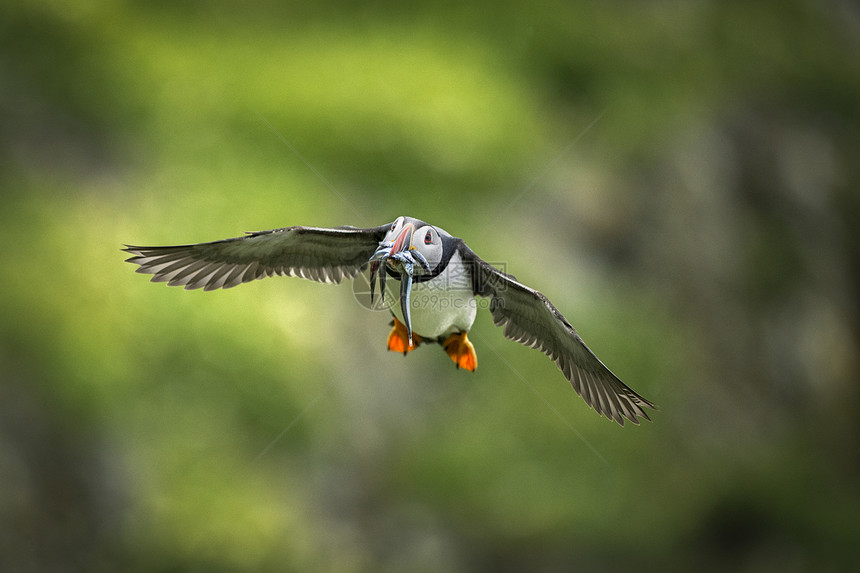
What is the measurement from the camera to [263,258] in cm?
283

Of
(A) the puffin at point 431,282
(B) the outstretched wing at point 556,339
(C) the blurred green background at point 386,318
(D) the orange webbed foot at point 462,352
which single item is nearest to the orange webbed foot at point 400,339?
(A) the puffin at point 431,282

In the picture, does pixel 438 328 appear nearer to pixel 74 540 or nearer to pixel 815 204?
pixel 74 540

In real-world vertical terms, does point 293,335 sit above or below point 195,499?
above

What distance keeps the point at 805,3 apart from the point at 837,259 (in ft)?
11.3

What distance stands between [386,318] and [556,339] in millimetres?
3811

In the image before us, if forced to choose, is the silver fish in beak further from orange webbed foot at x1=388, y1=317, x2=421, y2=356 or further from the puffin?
orange webbed foot at x1=388, y1=317, x2=421, y2=356

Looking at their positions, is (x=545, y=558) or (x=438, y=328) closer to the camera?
(x=438, y=328)

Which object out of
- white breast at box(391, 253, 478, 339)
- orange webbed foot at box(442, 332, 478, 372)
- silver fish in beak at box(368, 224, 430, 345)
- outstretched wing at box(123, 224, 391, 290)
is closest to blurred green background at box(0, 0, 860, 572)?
outstretched wing at box(123, 224, 391, 290)

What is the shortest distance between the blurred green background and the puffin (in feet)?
10.4

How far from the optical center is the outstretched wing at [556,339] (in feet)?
8.12

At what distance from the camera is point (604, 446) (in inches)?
269

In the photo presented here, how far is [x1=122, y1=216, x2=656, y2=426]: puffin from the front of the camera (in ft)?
7.80

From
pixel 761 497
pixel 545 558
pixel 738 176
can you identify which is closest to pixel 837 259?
pixel 738 176

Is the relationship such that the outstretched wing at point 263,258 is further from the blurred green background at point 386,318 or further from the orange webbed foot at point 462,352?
the blurred green background at point 386,318
